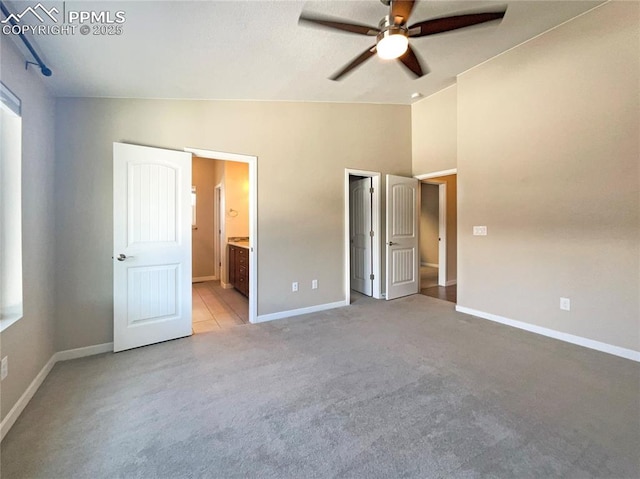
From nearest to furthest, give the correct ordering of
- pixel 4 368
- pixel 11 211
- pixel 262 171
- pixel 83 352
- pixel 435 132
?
pixel 4 368 → pixel 11 211 → pixel 83 352 → pixel 262 171 → pixel 435 132

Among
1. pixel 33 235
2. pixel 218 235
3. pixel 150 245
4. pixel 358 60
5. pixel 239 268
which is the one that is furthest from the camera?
pixel 218 235

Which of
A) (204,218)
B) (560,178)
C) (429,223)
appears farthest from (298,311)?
(429,223)

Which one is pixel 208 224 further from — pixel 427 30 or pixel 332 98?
pixel 427 30

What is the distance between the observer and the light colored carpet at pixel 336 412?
4.19 ft

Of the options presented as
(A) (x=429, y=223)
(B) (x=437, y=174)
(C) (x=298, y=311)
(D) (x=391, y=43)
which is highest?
(D) (x=391, y=43)

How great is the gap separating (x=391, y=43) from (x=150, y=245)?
8.72 feet

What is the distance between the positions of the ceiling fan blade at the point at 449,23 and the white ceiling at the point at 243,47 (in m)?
0.11

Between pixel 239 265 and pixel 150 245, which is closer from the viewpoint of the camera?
pixel 150 245

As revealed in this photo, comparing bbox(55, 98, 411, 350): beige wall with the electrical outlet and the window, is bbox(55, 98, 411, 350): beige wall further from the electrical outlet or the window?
the electrical outlet

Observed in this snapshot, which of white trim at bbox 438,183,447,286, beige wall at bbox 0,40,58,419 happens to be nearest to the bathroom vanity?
beige wall at bbox 0,40,58,419

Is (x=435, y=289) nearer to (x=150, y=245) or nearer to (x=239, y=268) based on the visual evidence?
(x=239, y=268)

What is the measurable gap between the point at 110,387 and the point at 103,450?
69 cm

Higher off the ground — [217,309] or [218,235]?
[218,235]

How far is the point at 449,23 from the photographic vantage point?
1.77 m
